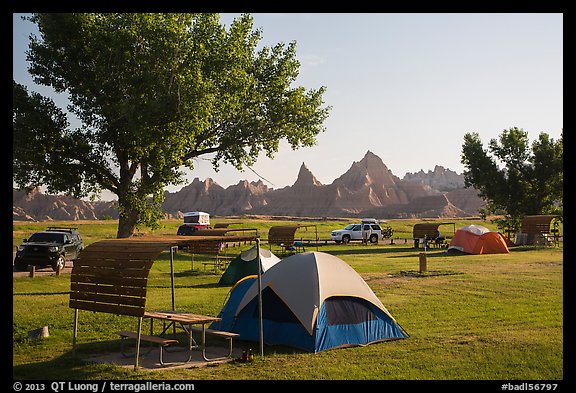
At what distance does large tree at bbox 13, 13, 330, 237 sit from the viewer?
26.1 metres

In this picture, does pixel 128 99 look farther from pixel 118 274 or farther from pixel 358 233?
pixel 358 233

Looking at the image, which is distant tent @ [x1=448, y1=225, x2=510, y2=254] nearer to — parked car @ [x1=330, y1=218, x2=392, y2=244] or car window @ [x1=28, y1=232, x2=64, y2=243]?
parked car @ [x1=330, y1=218, x2=392, y2=244]

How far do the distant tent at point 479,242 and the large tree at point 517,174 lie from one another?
10.4 metres

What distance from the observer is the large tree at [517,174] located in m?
47.3

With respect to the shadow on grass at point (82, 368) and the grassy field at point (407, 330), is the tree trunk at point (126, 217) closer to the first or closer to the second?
the grassy field at point (407, 330)

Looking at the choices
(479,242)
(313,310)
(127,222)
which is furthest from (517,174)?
(313,310)

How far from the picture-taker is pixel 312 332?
11633mm

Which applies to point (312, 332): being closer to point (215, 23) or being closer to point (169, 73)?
point (169, 73)

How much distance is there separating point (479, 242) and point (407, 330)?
1010 inches

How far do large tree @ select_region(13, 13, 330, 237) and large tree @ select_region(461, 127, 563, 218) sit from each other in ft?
82.3

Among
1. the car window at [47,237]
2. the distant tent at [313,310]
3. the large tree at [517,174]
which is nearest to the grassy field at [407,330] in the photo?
the distant tent at [313,310]

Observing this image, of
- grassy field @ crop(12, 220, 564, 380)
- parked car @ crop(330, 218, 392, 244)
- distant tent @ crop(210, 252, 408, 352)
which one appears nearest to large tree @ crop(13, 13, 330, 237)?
grassy field @ crop(12, 220, 564, 380)

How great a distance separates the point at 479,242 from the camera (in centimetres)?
3744
